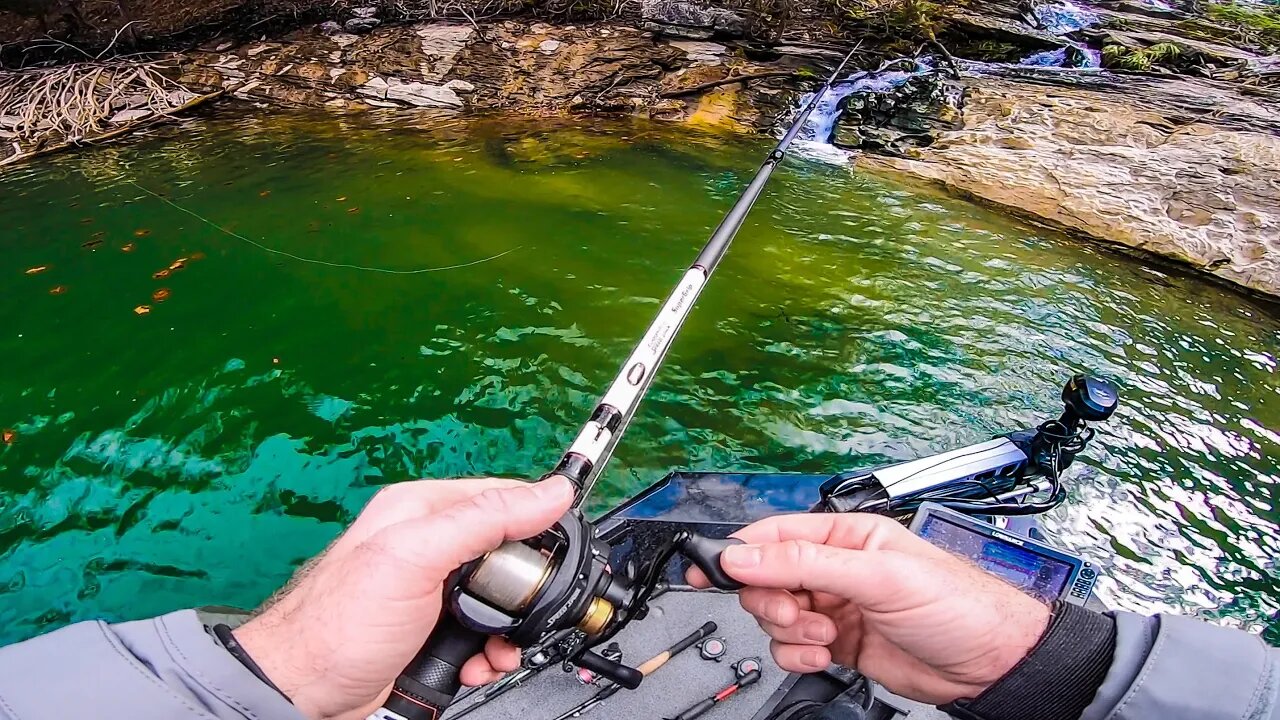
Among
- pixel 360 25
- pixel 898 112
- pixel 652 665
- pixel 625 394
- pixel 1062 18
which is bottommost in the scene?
pixel 652 665

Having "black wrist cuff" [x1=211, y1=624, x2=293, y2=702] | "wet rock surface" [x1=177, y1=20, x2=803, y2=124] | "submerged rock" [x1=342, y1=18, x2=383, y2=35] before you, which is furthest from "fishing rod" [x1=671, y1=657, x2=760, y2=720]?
"submerged rock" [x1=342, y1=18, x2=383, y2=35]

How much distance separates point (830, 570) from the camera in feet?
4.22

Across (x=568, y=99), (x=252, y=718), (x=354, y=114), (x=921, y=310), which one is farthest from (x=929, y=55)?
(x=252, y=718)

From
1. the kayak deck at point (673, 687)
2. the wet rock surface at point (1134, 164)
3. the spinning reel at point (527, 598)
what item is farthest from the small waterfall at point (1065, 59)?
the spinning reel at point (527, 598)

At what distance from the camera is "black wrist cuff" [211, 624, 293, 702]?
1053 mm

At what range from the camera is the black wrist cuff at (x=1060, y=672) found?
1.20 meters

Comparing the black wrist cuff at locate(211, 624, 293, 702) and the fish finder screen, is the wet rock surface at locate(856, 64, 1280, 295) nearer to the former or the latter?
the fish finder screen

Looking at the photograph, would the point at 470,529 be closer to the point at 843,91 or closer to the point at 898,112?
the point at 898,112

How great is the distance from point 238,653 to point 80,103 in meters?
9.55

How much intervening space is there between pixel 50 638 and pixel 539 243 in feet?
16.6

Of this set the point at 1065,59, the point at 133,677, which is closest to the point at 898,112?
the point at 1065,59

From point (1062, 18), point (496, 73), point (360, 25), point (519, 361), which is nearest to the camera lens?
point (519, 361)

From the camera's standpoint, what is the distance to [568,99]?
902 centimetres

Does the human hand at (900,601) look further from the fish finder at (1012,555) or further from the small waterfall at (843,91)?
the small waterfall at (843,91)
